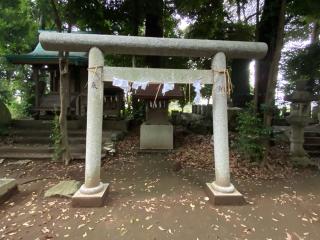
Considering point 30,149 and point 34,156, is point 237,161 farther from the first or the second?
point 30,149

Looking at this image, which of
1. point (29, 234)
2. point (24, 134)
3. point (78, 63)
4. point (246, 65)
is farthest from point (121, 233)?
point (246, 65)

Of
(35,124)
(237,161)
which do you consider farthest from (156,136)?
(35,124)

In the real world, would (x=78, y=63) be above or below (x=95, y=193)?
above

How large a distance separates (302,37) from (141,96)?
612 inches

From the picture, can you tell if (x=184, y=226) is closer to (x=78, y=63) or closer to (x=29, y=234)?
(x=29, y=234)

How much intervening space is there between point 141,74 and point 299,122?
506 cm

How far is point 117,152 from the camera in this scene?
8383mm

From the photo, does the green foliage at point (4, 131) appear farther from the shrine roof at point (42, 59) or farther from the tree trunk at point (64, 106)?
the tree trunk at point (64, 106)

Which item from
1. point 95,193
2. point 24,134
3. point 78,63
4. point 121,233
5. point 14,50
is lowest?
point 121,233

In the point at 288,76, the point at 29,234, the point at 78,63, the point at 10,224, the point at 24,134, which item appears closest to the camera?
the point at 29,234

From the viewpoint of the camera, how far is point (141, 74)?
4672 millimetres

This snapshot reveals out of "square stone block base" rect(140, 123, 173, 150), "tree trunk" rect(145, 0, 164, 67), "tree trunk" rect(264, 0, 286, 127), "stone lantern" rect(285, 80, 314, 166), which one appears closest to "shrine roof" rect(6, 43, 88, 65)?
"tree trunk" rect(145, 0, 164, 67)

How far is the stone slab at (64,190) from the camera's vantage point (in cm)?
495

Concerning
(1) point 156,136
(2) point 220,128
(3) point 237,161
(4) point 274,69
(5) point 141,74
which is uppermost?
(4) point 274,69
